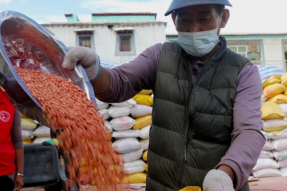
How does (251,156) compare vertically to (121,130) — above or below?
above

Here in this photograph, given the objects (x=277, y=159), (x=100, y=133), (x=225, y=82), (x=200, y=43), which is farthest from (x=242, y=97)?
(x=277, y=159)

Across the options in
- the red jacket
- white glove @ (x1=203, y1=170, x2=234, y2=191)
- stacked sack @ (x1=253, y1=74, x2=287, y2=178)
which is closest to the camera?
white glove @ (x1=203, y1=170, x2=234, y2=191)

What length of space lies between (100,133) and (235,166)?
1.89 feet

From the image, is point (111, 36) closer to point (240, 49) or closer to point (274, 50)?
point (240, 49)

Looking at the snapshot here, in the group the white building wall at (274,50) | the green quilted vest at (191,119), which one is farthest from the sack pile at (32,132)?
the white building wall at (274,50)

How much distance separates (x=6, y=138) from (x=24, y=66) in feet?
2.91

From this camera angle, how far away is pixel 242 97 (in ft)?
5.32

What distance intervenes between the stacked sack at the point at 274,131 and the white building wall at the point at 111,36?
9.83 m

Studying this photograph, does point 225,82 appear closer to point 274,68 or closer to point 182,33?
point 182,33

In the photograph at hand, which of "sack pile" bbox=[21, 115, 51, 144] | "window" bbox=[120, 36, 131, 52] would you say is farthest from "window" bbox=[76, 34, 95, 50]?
"sack pile" bbox=[21, 115, 51, 144]

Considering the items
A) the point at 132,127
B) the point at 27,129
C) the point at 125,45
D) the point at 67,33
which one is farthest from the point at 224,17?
the point at 67,33

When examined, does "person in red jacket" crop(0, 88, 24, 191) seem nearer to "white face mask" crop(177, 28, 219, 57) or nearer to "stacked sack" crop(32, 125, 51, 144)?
"white face mask" crop(177, 28, 219, 57)

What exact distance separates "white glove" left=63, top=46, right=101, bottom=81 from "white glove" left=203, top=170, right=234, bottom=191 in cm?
70

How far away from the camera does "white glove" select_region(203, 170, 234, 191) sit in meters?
1.20
